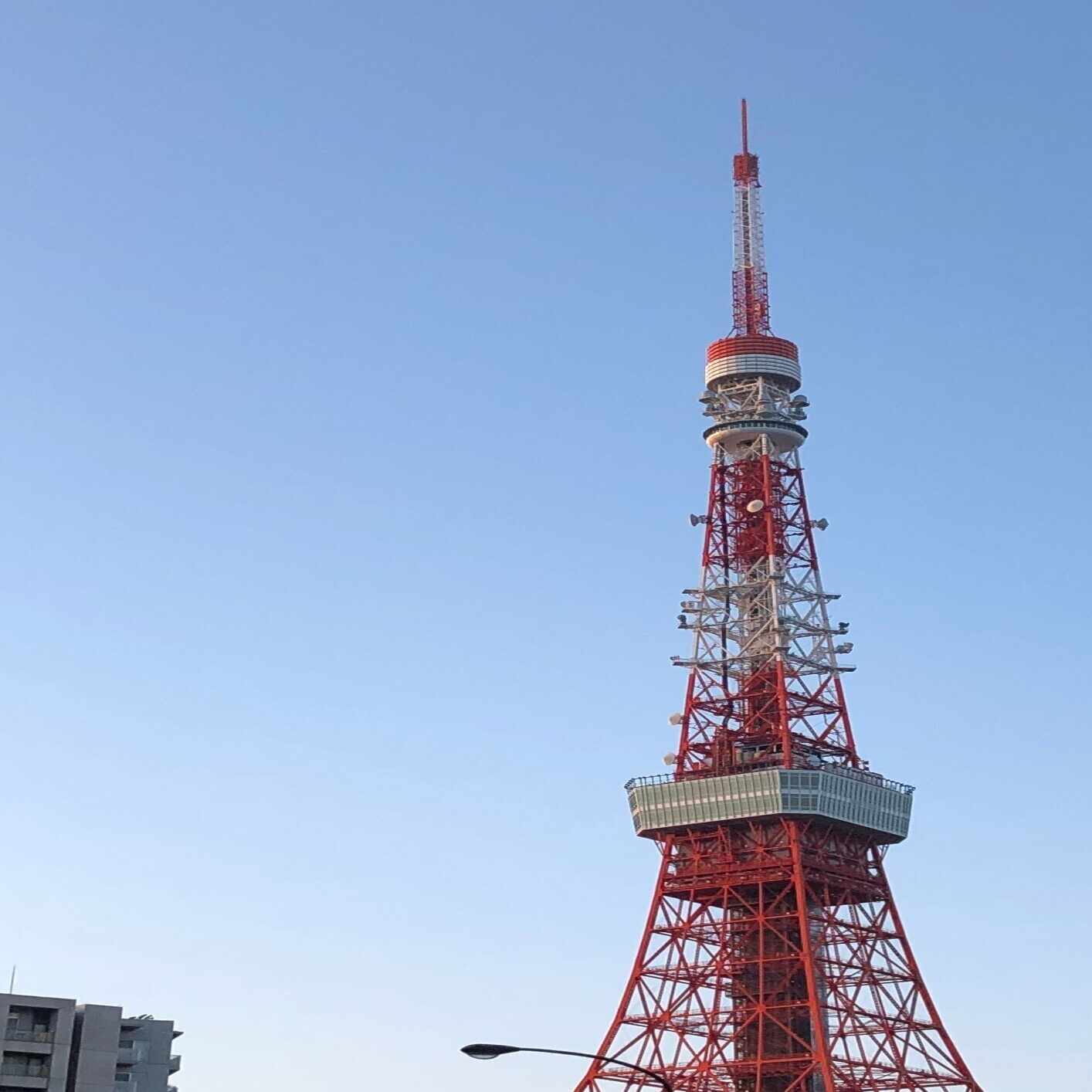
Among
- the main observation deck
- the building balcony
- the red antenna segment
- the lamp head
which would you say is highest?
the red antenna segment

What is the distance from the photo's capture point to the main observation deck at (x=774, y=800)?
116625mm

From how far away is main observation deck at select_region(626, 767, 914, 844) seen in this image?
117 m

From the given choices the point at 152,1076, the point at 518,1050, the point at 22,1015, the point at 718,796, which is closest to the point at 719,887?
the point at 718,796

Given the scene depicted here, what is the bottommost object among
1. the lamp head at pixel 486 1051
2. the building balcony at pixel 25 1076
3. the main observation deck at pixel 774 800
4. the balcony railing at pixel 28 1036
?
the lamp head at pixel 486 1051

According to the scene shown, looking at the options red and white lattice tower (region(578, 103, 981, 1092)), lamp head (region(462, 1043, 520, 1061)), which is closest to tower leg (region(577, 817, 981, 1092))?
red and white lattice tower (region(578, 103, 981, 1092))

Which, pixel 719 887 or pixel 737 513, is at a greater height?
pixel 737 513

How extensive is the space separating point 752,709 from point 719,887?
13427mm

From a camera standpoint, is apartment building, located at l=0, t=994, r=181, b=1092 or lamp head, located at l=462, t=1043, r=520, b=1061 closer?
lamp head, located at l=462, t=1043, r=520, b=1061

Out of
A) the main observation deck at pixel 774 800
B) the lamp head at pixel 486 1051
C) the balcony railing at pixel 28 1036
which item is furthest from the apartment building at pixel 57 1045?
the lamp head at pixel 486 1051

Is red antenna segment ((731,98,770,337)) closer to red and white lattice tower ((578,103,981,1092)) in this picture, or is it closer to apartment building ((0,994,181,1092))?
red and white lattice tower ((578,103,981,1092))

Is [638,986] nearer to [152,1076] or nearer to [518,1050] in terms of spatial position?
[152,1076]

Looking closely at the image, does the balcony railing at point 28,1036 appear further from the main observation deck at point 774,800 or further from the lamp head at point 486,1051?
the lamp head at point 486,1051

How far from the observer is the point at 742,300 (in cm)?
14012

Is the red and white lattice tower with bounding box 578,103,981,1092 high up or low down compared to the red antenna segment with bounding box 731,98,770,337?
down
